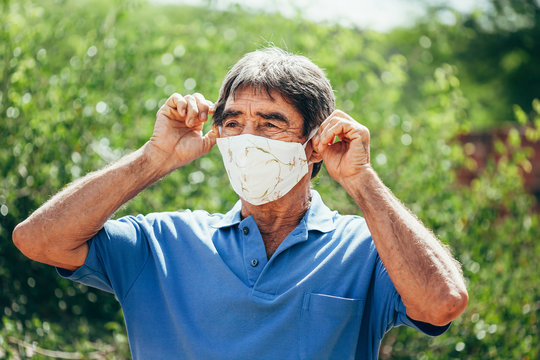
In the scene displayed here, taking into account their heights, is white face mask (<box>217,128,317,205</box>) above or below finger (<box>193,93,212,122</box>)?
below

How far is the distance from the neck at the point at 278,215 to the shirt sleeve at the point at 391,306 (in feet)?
1.30

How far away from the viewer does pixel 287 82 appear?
8.01 ft

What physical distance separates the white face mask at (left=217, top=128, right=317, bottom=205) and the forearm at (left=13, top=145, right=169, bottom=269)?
42 centimetres

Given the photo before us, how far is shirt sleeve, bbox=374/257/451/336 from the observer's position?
2.14 meters

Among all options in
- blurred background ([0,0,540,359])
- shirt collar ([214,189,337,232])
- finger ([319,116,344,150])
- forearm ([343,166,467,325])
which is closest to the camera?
forearm ([343,166,467,325])

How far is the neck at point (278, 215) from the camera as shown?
2.46m

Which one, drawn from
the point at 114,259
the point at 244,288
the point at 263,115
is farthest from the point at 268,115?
the point at 114,259

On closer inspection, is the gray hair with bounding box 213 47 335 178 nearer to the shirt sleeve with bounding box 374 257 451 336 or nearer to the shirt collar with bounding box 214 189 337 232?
the shirt collar with bounding box 214 189 337 232

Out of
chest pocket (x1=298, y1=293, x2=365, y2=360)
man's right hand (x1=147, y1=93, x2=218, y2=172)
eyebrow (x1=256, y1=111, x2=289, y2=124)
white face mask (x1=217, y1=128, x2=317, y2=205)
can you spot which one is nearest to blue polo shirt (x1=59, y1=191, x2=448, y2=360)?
chest pocket (x1=298, y1=293, x2=365, y2=360)

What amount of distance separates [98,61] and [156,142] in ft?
6.37

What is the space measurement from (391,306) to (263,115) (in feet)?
2.80

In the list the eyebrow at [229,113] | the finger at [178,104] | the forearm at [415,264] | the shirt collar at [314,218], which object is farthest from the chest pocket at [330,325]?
the finger at [178,104]

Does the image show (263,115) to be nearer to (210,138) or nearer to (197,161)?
(210,138)

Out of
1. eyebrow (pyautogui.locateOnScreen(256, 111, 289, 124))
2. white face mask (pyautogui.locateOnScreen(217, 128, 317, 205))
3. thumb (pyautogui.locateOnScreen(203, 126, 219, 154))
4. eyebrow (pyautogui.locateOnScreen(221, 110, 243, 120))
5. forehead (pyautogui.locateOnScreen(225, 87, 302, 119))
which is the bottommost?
white face mask (pyautogui.locateOnScreen(217, 128, 317, 205))
